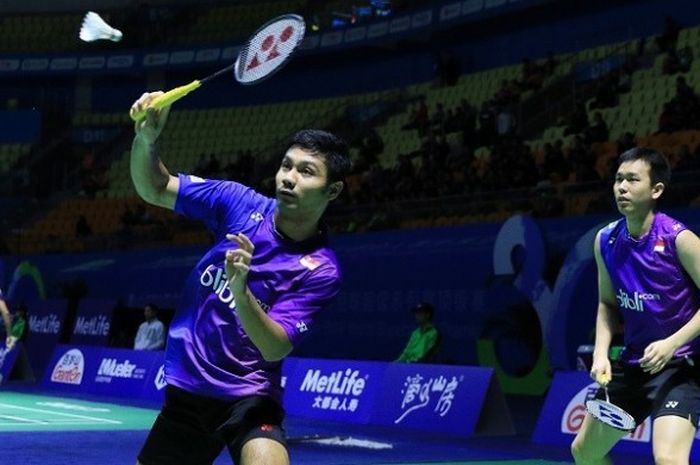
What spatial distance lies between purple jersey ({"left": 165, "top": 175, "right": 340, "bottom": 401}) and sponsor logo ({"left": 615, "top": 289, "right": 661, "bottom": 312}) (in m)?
1.92

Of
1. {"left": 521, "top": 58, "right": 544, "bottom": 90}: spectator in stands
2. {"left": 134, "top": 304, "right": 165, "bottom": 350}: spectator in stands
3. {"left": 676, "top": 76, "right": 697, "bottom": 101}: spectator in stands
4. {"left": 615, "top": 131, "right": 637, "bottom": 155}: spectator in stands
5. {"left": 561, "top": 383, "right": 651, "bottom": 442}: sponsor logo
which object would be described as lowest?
{"left": 134, "top": 304, "right": 165, "bottom": 350}: spectator in stands

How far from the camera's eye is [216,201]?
14.6 feet

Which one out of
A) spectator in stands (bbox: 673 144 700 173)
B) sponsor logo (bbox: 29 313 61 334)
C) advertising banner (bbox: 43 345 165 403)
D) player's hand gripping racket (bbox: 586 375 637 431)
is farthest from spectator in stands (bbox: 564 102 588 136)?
player's hand gripping racket (bbox: 586 375 637 431)

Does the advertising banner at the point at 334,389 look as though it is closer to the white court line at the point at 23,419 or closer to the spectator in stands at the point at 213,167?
the white court line at the point at 23,419

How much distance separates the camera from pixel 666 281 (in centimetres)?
566

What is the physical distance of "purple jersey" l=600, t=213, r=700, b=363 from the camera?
5.62m

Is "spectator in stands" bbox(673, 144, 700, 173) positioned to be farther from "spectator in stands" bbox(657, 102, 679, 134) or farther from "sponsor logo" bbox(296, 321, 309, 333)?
"sponsor logo" bbox(296, 321, 309, 333)

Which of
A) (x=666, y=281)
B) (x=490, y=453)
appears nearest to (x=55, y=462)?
(x=490, y=453)

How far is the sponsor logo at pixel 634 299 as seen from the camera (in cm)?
568

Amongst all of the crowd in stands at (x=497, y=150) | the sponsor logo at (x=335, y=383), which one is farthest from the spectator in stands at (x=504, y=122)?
the sponsor logo at (x=335, y=383)

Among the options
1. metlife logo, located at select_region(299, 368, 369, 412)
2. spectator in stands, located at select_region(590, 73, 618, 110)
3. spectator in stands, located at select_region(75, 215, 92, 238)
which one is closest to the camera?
metlife logo, located at select_region(299, 368, 369, 412)

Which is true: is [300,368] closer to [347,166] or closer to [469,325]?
[469,325]

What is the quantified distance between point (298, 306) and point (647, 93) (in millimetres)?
16916

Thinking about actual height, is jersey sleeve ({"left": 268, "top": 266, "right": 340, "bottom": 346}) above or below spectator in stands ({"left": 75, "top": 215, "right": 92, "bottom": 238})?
above
